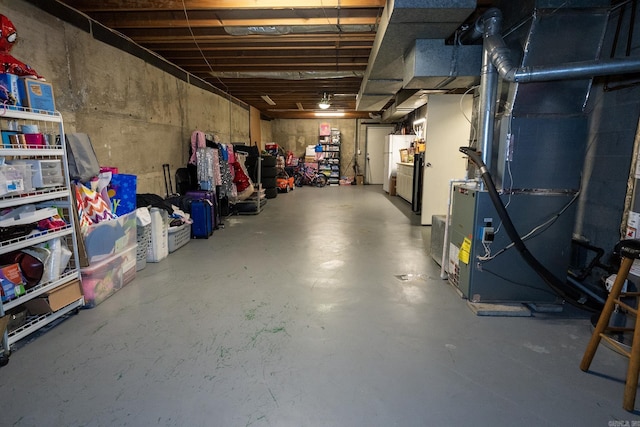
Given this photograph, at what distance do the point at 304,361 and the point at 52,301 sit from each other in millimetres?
1774

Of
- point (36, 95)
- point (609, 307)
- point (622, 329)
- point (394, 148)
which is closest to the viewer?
point (609, 307)

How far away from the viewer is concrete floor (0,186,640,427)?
61.9 inches

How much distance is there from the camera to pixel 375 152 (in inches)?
480

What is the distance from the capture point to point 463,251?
9.10 ft

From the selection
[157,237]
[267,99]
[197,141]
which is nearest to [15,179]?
[157,237]

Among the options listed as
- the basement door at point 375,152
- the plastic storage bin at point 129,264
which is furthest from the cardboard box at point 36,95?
the basement door at point 375,152

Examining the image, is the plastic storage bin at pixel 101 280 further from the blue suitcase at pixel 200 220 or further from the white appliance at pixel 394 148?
the white appliance at pixel 394 148

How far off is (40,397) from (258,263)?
216 centimetres

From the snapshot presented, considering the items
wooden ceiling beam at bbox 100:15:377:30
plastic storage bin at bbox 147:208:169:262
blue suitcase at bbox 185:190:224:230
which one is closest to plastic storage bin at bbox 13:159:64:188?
plastic storage bin at bbox 147:208:169:262

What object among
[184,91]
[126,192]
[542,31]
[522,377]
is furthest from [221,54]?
[522,377]

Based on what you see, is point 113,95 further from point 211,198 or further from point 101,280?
point 101,280

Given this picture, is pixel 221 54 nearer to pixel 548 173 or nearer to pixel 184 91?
pixel 184 91

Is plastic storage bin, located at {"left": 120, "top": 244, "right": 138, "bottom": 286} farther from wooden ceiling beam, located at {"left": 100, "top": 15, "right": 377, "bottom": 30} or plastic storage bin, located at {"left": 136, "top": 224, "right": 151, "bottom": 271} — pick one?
wooden ceiling beam, located at {"left": 100, "top": 15, "right": 377, "bottom": 30}

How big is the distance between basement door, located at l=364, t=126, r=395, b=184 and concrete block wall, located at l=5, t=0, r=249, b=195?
731cm
